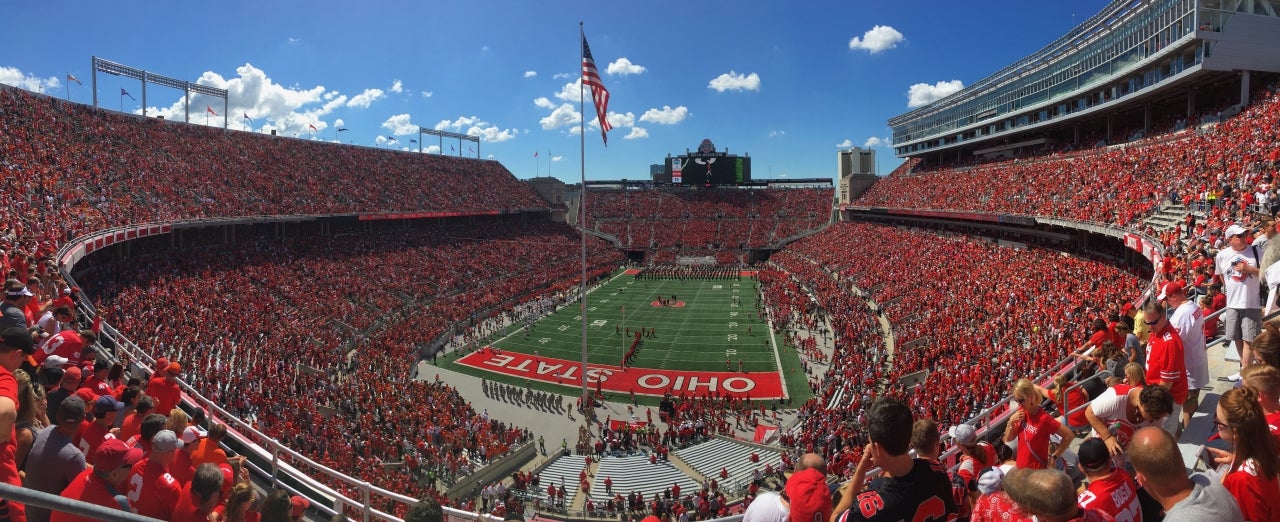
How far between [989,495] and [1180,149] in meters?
31.4

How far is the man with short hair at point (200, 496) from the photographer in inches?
150

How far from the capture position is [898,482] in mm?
3348

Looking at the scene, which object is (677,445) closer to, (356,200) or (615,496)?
(615,496)

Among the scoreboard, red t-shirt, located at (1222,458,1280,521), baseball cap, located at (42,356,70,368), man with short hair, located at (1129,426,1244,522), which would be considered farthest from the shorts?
the scoreboard

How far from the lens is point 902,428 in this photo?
3.34m

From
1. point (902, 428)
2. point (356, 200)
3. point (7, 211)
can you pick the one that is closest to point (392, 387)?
point (7, 211)

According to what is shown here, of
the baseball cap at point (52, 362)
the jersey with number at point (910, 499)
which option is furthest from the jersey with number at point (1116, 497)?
the baseball cap at point (52, 362)

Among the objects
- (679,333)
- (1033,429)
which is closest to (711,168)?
(679,333)

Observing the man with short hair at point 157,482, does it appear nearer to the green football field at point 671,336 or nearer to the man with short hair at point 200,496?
the man with short hair at point 200,496

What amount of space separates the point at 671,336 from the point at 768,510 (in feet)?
96.6

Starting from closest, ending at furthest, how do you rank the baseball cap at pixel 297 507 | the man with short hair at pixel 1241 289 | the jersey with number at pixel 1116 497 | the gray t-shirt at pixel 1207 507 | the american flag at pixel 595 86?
1. the gray t-shirt at pixel 1207 507
2. the jersey with number at pixel 1116 497
3. the baseball cap at pixel 297 507
4. the man with short hair at pixel 1241 289
5. the american flag at pixel 595 86

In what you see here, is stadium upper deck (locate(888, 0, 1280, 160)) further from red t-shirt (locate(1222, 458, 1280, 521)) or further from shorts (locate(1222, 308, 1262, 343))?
red t-shirt (locate(1222, 458, 1280, 521))

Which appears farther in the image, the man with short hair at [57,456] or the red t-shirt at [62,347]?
the red t-shirt at [62,347]

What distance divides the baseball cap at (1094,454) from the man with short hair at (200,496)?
5.20 metres
